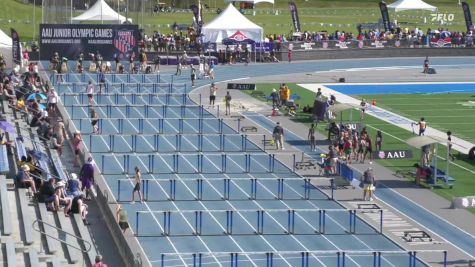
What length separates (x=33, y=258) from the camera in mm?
26312

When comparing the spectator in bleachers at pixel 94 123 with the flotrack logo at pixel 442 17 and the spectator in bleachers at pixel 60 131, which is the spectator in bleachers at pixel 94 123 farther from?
the flotrack logo at pixel 442 17

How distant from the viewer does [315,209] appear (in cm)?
3553

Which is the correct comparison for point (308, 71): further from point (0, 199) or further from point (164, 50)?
point (0, 199)

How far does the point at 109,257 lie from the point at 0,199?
11.6ft

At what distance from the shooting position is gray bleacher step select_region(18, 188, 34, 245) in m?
28.1

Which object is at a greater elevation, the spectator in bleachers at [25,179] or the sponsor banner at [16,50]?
the sponsor banner at [16,50]

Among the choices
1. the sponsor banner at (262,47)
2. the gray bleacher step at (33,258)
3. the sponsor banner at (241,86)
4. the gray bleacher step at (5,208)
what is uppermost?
the sponsor banner at (262,47)

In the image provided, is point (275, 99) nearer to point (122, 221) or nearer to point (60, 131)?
point (60, 131)

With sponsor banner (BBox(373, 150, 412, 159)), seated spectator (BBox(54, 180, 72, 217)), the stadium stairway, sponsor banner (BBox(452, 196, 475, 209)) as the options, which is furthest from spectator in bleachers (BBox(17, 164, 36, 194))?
sponsor banner (BBox(373, 150, 412, 159))

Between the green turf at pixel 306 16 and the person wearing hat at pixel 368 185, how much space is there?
43700 millimetres

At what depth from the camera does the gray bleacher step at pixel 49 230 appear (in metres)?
27.9

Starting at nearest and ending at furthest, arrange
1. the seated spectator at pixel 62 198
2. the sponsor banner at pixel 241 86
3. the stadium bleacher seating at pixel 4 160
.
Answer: the seated spectator at pixel 62 198, the stadium bleacher seating at pixel 4 160, the sponsor banner at pixel 241 86

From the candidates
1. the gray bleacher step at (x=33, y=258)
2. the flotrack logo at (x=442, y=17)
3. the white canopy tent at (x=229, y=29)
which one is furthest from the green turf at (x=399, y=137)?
the flotrack logo at (x=442, y=17)

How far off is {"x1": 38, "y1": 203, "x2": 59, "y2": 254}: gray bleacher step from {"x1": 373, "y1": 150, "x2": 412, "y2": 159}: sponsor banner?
14.7 metres
